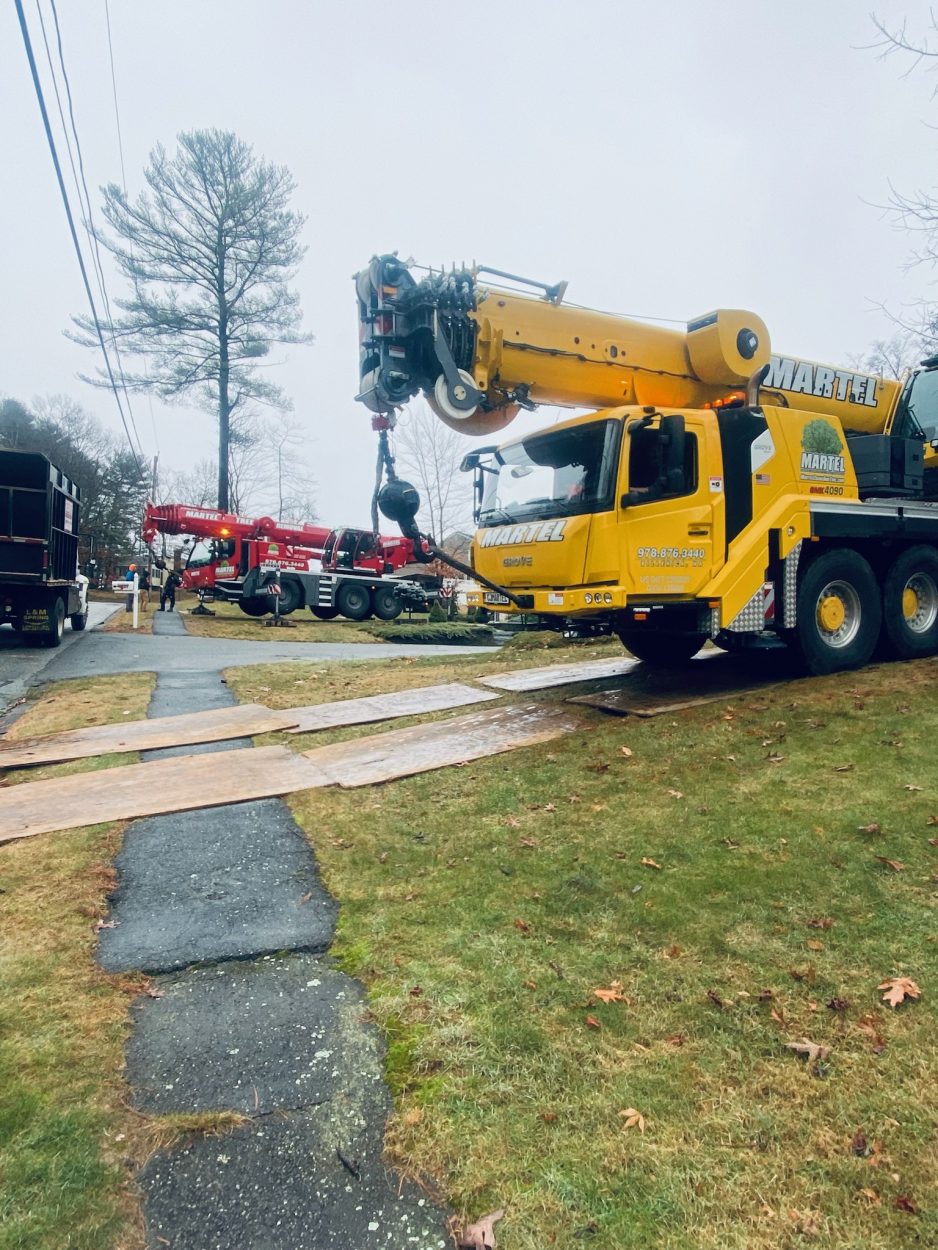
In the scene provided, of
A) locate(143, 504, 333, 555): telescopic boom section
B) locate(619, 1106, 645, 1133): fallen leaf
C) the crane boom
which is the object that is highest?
the crane boom

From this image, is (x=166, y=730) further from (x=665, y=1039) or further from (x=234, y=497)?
(x=234, y=497)

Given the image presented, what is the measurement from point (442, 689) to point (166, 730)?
111 inches

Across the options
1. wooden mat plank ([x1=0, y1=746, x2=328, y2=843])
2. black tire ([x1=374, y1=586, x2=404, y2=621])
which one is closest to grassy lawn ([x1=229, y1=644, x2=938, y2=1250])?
wooden mat plank ([x1=0, y1=746, x2=328, y2=843])

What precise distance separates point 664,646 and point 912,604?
2.59 m

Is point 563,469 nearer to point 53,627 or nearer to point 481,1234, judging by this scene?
point 481,1234

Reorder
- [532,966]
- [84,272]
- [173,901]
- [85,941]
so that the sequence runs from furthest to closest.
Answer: [84,272], [173,901], [85,941], [532,966]

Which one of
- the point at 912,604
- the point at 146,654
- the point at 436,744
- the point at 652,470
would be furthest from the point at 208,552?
the point at 912,604

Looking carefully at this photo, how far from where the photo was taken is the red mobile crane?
2077cm

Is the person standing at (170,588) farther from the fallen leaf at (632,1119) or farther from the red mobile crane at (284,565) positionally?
the fallen leaf at (632,1119)

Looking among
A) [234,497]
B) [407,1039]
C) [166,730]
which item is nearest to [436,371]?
[166,730]

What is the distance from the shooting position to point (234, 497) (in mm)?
49688

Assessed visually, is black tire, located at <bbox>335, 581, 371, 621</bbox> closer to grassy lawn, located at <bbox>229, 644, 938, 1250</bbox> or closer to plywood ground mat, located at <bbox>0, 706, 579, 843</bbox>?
plywood ground mat, located at <bbox>0, 706, 579, 843</bbox>

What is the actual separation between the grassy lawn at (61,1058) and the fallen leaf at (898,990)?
2.30 m

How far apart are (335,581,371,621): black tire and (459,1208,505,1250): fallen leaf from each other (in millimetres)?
20275
